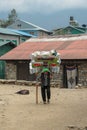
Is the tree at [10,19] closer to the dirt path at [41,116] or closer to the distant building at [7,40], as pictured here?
the distant building at [7,40]

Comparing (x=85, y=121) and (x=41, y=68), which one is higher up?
(x=41, y=68)

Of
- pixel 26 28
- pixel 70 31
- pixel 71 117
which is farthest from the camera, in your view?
pixel 26 28

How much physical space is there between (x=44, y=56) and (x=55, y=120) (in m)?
5.22

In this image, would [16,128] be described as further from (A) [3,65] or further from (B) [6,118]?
(A) [3,65]

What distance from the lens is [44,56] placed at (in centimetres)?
1736

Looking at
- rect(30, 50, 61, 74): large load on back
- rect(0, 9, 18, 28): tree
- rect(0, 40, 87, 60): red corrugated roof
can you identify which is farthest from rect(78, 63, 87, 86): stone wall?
rect(0, 9, 18, 28): tree

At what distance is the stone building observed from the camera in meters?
34.4

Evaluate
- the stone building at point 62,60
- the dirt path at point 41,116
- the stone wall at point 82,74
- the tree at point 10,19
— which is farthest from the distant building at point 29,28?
the dirt path at point 41,116

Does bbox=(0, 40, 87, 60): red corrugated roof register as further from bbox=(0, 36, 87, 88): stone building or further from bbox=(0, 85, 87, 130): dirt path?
bbox=(0, 85, 87, 130): dirt path

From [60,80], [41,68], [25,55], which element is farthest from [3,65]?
[41,68]

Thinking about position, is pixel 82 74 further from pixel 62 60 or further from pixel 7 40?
pixel 7 40

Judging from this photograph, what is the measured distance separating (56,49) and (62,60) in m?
2.49

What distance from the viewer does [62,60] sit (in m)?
34.9

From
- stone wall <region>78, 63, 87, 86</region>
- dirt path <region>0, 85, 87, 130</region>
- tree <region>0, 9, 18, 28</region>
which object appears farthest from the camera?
tree <region>0, 9, 18, 28</region>
